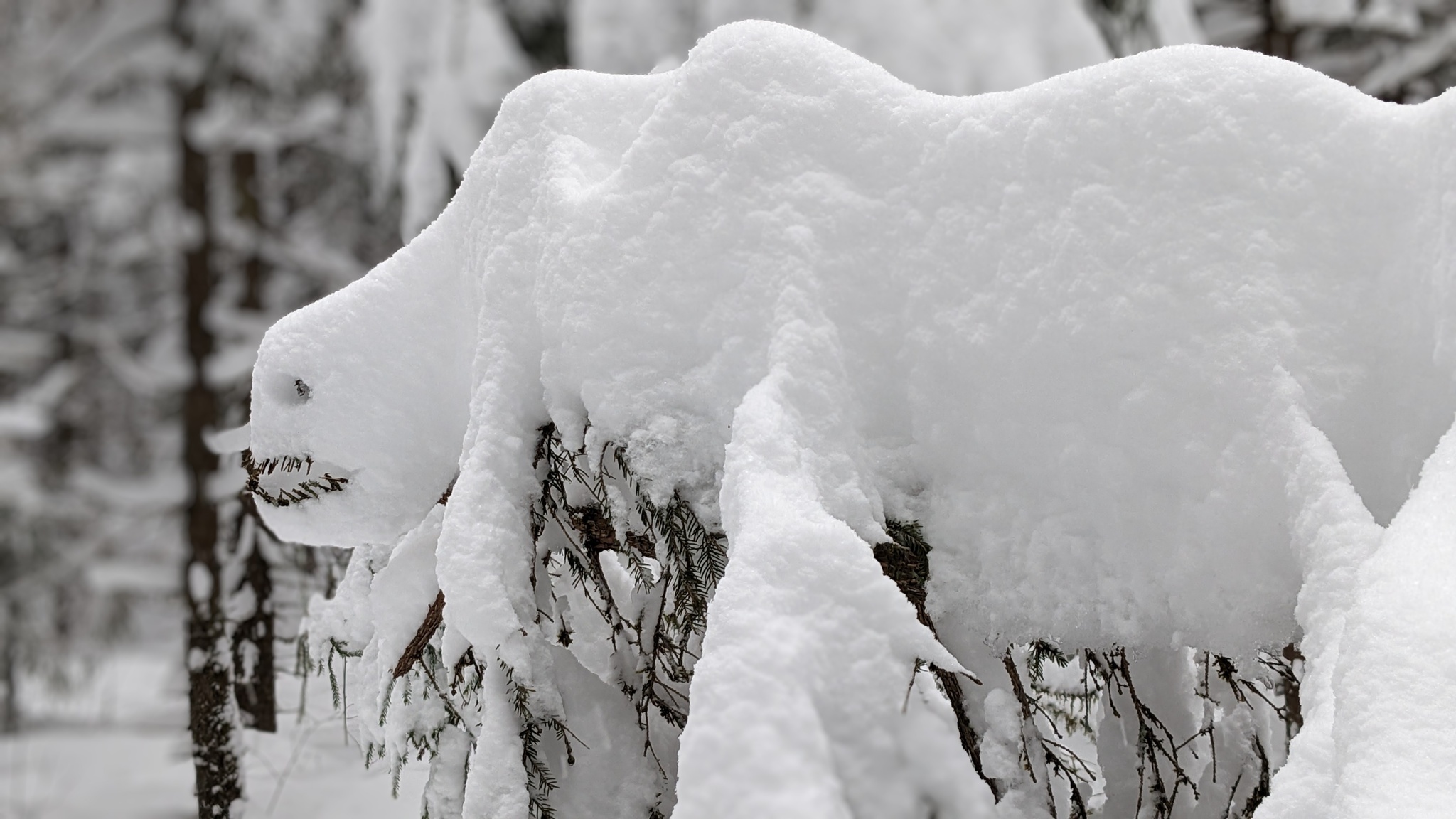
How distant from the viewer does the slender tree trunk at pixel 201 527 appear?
3.25 meters

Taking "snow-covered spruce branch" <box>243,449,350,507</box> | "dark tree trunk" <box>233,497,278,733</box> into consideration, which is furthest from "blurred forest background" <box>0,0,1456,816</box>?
"snow-covered spruce branch" <box>243,449,350,507</box>

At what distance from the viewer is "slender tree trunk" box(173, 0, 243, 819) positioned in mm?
3250

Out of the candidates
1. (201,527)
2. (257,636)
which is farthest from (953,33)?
(201,527)

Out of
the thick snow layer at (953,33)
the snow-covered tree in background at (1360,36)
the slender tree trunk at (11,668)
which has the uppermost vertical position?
the snow-covered tree in background at (1360,36)

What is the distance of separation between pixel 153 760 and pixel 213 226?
15.0ft

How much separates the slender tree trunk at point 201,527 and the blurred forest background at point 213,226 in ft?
0.05

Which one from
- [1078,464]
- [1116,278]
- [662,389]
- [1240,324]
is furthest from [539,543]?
[1240,324]

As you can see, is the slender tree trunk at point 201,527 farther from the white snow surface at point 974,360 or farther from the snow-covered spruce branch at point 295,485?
the white snow surface at point 974,360

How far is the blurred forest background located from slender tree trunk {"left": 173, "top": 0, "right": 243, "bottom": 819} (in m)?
0.01

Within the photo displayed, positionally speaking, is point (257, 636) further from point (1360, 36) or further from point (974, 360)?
point (1360, 36)

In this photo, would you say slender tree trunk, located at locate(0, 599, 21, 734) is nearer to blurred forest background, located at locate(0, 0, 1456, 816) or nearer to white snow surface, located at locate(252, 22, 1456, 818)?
blurred forest background, located at locate(0, 0, 1456, 816)

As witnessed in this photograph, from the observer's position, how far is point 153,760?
8.96 m

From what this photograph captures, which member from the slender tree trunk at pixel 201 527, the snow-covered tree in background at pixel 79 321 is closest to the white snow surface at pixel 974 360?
the slender tree trunk at pixel 201 527

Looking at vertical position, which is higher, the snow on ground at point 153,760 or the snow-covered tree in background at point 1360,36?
the snow-covered tree in background at point 1360,36
